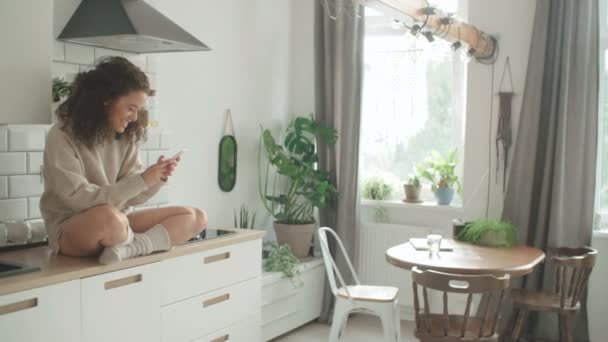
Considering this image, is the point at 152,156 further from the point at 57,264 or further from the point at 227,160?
the point at 57,264

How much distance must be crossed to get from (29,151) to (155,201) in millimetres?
863

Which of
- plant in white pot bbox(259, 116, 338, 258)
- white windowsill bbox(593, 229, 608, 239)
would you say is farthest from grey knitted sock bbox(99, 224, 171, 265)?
white windowsill bbox(593, 229, 608, 239)

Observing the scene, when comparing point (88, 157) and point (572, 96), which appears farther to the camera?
point (572, 96)

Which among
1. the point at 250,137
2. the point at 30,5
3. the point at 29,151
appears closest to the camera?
the point at 30,5

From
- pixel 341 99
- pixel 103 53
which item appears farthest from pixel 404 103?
pixel 103 53

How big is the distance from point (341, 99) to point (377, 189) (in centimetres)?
72

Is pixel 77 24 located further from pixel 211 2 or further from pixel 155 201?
pixel 211 2

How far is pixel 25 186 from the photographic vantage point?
121 inches

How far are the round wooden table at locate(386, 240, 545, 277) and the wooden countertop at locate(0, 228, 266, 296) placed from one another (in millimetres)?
1046

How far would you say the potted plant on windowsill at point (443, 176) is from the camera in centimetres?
487

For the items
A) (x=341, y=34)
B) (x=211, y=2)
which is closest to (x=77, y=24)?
(x=211, y=2)

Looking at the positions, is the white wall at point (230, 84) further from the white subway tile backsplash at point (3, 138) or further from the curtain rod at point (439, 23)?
the curtain rod at point (439, 23)

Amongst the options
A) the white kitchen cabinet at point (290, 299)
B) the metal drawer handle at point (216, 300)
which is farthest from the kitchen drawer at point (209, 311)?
the white kitchen cabinet at point (290, 299)

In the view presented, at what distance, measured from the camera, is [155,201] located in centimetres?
381
